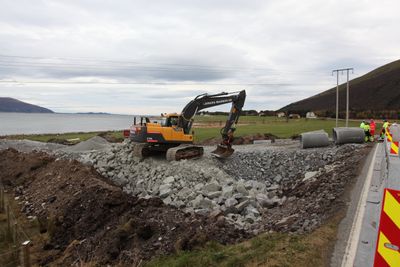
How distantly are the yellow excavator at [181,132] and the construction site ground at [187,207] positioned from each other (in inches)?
25.1

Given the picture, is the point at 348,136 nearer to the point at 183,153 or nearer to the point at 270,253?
the point at 183,153

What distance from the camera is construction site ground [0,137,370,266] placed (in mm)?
7816

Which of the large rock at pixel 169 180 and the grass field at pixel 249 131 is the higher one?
the grass field at pixel 249 131

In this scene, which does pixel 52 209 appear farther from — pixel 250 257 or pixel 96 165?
pixel 250 257

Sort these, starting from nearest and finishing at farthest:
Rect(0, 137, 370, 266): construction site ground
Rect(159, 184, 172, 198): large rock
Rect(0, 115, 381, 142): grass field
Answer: Rect(0, 137, 370, 266): construction site ground, Rect(159, 184, 172, 198): large rock, Rect(0, 115, 381, 142): grass field

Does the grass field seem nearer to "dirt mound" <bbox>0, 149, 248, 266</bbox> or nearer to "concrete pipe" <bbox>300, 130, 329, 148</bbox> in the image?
"concrete pipe" <bbox>300, 130, 329, 148</bbox>

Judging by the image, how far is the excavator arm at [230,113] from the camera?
17938 mm

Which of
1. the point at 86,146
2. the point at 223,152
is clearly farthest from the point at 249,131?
the point at 223,152

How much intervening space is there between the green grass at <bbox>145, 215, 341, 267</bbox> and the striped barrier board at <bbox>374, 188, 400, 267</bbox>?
51.4 inches

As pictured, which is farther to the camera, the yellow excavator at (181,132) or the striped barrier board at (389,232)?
the yellow excavator at (181,132)

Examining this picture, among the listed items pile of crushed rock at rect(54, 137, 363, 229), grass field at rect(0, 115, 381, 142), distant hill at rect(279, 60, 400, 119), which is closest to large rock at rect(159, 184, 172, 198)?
pile of crushed rock at rect(54, 137, 363, 229)

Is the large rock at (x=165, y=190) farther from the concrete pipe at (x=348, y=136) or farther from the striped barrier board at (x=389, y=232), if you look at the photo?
the concrete pipe at (x=348, y=136)

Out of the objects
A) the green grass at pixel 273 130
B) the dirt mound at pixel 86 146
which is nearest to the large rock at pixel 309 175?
the dirt mound at pixel 86 146

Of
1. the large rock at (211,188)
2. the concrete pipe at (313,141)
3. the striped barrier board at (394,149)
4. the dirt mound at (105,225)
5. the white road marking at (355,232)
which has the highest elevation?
the striped barrier board at (394,149)
